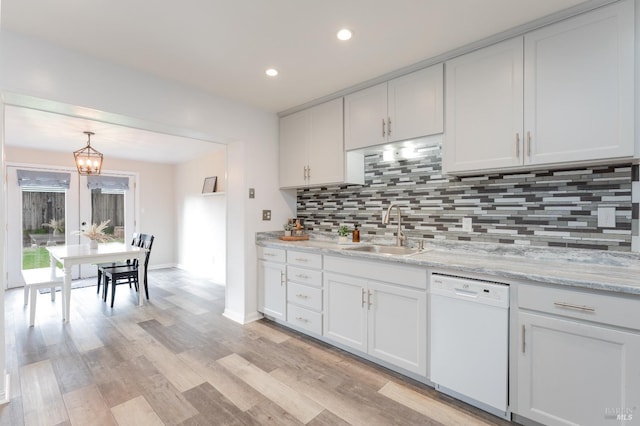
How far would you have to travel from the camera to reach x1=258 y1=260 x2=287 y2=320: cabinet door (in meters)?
3.10

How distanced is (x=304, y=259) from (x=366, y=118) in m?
1.45

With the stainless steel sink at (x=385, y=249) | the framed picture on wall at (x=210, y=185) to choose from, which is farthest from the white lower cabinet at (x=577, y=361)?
the framed picture on wall at (x=210, y=185)

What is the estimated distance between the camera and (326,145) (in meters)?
3.06

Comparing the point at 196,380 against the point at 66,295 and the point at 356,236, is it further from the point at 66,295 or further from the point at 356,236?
the point at 66,295

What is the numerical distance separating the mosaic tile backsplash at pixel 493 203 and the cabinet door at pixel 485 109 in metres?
0.27

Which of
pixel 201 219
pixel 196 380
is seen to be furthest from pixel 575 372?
pixel 201 219

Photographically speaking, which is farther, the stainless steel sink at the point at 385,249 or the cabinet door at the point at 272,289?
the cabinet door at the point at 272,289

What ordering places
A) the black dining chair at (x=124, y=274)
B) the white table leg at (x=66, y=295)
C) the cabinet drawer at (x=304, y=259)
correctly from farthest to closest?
the black dining chair at (x=124, y=274) < the white table leg at (x=66, y=295) < the cabinet drawer at (x=304, y=259)

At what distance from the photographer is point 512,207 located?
2189mm

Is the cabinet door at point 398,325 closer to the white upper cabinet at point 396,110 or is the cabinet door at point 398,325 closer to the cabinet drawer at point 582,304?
the cabinet drawer at point 582,304

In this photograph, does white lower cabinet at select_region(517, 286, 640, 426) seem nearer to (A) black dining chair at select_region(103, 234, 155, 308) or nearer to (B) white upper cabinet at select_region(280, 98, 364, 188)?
(B) white upper cabinet at select_region(280, 98, 364, 188)

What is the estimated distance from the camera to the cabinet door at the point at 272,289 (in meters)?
3.10

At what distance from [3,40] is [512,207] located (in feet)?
12.0

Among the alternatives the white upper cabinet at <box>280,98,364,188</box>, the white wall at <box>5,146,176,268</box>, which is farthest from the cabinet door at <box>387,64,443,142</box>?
the white wall at <box>5,146,176,268</box>
